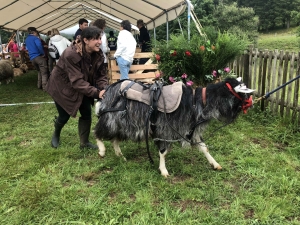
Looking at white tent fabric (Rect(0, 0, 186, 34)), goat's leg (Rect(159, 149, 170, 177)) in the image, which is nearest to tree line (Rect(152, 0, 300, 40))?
white tent fabric (Rect(0, 0, 186, 34))

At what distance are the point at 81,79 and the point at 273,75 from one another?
148 inches

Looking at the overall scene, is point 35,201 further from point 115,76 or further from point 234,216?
point 115,76

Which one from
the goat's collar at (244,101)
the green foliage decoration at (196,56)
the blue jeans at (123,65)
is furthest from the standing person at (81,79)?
the blue jeans at (123,65)

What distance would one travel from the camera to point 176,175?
3430 millimetres

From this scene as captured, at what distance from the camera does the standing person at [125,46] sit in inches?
263

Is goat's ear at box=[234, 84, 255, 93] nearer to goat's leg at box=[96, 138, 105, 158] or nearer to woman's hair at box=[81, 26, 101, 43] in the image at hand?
woman's hair at box=[81, 26, 101, 43]

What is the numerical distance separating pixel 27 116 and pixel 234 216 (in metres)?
5.30

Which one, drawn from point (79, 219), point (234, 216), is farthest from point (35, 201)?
point (234, 216)

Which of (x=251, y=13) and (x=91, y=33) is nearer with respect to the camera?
(x=91, y=33)

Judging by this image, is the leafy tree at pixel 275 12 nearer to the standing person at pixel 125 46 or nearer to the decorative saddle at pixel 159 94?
the standing person at pixel 125 46

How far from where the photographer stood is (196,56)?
4.62m

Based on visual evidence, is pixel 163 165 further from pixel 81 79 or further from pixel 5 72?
pixel 5 72

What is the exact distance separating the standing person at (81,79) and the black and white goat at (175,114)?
13.0 inches

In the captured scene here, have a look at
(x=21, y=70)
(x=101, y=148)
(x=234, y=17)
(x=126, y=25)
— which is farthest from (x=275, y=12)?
(x=101, y=148)
